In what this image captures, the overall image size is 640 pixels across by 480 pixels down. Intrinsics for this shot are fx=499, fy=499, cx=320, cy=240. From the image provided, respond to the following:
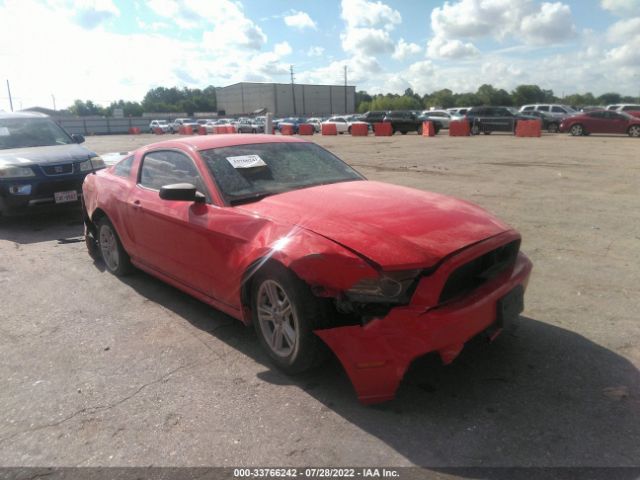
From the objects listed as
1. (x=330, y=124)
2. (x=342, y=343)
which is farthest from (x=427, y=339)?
(x=330, y=124)

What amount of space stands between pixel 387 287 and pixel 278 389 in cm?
97

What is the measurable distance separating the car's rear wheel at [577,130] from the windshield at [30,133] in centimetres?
2574

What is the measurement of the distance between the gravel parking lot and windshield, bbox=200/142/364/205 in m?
1.11

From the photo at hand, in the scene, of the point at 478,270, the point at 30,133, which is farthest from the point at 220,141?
the point at 30,133

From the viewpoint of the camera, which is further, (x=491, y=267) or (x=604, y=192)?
(x=604, y=192)

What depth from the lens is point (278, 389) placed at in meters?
3.05

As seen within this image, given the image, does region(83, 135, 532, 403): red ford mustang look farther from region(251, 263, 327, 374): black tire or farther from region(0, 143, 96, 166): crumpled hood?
region(0, 143, 96, 166): crumpled hood

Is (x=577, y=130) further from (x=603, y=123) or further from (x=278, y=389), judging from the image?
(x=278, y=389)

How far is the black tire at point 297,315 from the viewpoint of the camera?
112 inches

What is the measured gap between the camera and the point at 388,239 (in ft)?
9.19

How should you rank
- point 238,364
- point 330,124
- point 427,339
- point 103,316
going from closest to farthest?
1. point 427,339
2. point 238,364
3. point 103,316
4. point 330,124

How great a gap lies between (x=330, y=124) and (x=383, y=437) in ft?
118

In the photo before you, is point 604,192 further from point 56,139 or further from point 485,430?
point 56,139

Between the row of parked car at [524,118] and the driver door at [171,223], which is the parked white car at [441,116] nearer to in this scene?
the row of parked car at [524,118]
